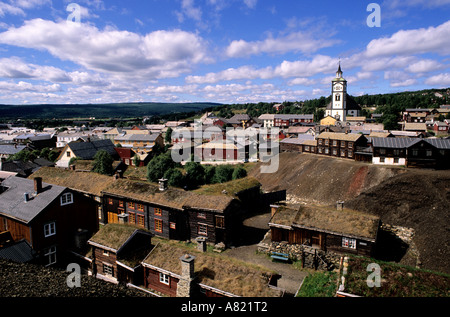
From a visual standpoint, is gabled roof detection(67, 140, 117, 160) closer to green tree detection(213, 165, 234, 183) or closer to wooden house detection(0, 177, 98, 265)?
green tree detection(213, 165, 234, 183)

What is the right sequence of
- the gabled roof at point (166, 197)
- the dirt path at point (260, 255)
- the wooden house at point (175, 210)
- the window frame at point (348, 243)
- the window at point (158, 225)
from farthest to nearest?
the window at point (158, 225), the gabled roof at point (166, 197), the wooden house at point (175, 210), the window frame at point (348, 243), the dirt path at point (260, 255)

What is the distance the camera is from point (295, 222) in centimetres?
2505

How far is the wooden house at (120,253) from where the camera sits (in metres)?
20.3

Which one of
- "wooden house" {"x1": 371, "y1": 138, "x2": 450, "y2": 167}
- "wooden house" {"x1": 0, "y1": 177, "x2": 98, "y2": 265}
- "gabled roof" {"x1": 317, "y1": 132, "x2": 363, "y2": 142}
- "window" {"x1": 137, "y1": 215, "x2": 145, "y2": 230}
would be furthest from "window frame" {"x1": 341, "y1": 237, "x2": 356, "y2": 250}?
"gabled roof" {"x1": 317, "y1": 132, "x2": 363, "y2": 142}

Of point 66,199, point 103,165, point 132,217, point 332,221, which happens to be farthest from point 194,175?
point 332,221

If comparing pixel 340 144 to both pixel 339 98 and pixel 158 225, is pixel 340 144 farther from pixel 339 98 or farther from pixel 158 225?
pixel 339 98

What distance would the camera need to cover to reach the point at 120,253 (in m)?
20.5

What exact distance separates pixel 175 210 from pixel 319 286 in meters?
15.2

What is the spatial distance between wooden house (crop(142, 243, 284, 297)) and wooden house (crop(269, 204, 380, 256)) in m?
8.84

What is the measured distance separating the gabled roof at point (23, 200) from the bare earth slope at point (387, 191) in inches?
1182

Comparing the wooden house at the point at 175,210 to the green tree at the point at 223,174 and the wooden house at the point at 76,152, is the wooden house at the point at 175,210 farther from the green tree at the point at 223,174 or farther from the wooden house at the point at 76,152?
the wooden house at the point at 76,152

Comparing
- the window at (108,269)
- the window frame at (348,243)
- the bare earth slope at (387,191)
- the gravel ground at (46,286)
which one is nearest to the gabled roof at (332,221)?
the window frame at (348,243)

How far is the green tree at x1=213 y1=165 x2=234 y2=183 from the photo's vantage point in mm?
52094
